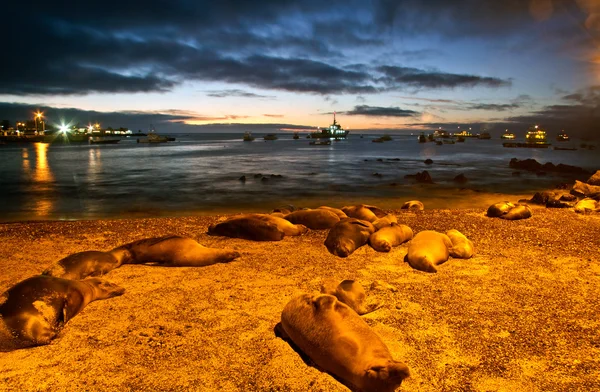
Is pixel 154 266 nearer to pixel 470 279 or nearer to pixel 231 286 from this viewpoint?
pixel 231 286

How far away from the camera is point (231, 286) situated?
5457mm

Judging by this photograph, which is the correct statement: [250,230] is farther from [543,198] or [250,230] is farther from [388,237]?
[543,198]

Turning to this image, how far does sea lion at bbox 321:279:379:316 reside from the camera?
14.6ft

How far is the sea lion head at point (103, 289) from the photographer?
16.1ft

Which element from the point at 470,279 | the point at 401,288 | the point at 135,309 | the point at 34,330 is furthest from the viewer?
the point at 470,279

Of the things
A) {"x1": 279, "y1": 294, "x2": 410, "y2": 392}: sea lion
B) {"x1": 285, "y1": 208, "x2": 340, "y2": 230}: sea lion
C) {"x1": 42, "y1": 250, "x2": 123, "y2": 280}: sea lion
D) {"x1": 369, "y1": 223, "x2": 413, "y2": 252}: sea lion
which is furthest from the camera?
{"x1": 285, "y1": 208, "x2": 340, "y2": 230}: sea lion

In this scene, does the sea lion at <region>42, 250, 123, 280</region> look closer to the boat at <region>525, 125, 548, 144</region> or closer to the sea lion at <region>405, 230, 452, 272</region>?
the sea lion at <region>405, 230, 452, 272</region>

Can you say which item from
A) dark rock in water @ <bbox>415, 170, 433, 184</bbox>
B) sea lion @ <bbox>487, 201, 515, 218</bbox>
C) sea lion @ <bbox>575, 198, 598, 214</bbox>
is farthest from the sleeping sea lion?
dark rock in water @ <bbox>415, 170, 433, 184</bbox>

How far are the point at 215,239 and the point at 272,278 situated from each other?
2826mm

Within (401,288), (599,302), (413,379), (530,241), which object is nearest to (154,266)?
(401,288)

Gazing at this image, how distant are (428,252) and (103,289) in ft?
16.6

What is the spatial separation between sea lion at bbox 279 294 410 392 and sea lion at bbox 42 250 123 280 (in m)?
3.48

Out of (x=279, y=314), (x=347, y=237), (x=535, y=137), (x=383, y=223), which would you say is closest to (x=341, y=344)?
(x=279, y=314)

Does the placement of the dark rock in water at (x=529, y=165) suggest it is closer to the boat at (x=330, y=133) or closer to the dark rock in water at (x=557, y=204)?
the dark rock in water at (x=557, y=204)
